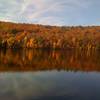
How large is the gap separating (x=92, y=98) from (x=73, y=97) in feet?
7.45

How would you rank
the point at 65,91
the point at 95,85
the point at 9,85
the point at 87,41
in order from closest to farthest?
the point at 65,91 → the point at 9,85 → the point at 95,85 → the point at 87,41

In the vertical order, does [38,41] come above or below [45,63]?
above

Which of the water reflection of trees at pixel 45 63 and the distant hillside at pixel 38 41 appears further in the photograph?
the distant hillside at pixel 38 41

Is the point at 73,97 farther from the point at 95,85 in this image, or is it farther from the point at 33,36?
the point at 33,36

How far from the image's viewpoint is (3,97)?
28266mm

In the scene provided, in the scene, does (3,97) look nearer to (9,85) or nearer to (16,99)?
(16,99)

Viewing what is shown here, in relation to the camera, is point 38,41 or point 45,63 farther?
point 38,41

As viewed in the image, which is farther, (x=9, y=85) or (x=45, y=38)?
(x=45, y=38)

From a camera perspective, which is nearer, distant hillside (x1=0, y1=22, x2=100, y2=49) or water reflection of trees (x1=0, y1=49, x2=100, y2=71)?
water reflection of trees (x1=0, y1=49, x2=100, y2=71)

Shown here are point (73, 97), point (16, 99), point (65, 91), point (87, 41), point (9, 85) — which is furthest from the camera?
point (87, 41)

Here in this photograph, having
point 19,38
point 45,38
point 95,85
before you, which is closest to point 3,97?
point 95,85

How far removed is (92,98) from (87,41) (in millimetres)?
157888

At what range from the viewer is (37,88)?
112 ft

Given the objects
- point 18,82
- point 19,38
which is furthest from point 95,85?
point 19,38
